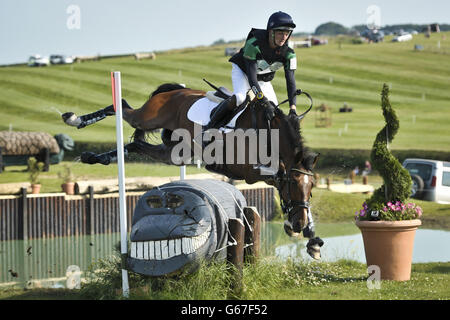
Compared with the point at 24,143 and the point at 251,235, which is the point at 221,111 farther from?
the point at 24,143

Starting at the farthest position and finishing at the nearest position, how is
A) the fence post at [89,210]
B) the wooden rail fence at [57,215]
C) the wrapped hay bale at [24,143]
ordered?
the wrapped hay bale at [24,143]
the fence post at [89,210]
the wooden rail fence at [57,215]

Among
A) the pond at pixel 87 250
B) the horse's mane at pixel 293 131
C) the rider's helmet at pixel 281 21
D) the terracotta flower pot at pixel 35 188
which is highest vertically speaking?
the rider's helmet at pixel 281 21

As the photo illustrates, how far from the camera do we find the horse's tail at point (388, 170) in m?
9.66

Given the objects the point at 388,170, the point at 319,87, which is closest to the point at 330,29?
Result: the point at 319,87

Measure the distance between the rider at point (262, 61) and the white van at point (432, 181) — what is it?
53.7 feet

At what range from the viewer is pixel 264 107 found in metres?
7.33

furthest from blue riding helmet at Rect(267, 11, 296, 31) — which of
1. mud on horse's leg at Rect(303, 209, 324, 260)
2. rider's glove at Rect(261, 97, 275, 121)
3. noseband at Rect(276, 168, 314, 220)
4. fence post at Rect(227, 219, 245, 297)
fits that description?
fence post at Rect(227, 219, 245, 297)

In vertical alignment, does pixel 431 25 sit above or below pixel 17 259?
above

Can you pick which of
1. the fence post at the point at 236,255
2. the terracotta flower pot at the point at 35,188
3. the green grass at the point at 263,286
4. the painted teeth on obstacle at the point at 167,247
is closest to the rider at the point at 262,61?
the fence post at the point at 236,255

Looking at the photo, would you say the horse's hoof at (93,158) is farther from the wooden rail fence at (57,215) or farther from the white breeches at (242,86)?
the wooden rail fence at (57,215)

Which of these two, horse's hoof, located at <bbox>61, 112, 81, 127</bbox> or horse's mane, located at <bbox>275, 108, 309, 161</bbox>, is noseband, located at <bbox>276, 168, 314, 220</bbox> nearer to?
horse's mane, located at <bbox>275, 108, 309, 161</bbox>
